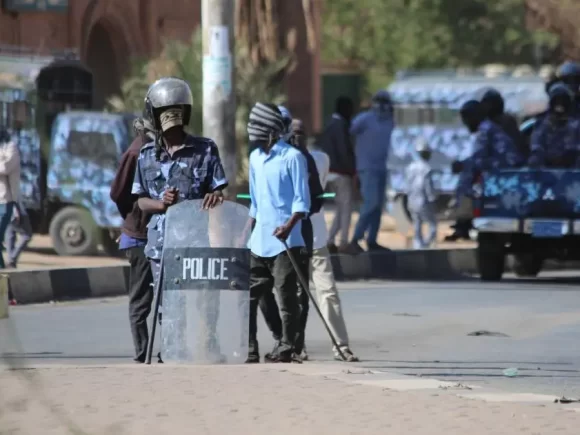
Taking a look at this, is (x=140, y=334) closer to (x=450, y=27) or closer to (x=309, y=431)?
(x=309, y=431)

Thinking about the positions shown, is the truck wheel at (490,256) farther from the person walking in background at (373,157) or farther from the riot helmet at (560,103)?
the person walking in background at (373,157)

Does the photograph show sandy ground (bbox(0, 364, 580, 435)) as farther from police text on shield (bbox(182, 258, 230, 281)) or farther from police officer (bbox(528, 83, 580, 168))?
police officer (bbox(528, 83, 580, 168))

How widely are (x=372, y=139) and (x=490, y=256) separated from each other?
2621mm

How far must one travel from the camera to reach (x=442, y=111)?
121 feet

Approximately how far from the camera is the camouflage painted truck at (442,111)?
36.1 m

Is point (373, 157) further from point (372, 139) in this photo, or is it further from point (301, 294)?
point (301, 294)

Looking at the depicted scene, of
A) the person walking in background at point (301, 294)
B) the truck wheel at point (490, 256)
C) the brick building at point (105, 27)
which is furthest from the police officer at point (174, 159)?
the brick building at point (105, 27)

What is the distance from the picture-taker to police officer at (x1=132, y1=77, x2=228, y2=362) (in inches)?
415

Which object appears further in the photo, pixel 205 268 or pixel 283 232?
pixel 283 232

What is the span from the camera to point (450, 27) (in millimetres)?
56625

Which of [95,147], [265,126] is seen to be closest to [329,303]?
[265,126]

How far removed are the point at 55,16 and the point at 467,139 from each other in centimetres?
872

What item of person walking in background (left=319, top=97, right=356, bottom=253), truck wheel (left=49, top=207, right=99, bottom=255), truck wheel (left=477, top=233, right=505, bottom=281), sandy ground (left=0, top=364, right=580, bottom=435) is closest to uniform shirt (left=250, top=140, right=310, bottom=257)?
sandy ground (left=0, top=364, right=580, bottom=435)

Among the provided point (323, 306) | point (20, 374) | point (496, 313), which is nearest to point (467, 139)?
point (496, 313)
